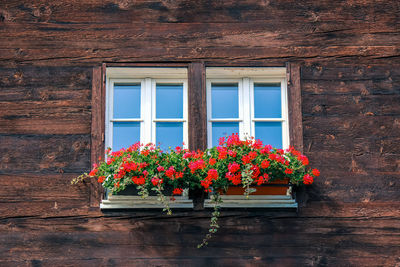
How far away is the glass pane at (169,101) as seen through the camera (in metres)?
5.50

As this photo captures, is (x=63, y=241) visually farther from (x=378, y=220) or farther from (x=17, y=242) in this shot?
(x=378, y=220)

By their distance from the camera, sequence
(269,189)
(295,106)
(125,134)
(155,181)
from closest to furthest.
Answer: (155,181), (269,189), (295,106), (125,134)

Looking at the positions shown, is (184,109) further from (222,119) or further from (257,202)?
(257,202)

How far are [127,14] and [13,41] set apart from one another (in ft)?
3.47

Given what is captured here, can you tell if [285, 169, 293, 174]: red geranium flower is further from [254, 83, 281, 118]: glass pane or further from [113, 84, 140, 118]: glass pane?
[113, 84, 140, 118]: glass pane

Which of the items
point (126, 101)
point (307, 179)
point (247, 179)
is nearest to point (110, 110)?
point (126, 101)

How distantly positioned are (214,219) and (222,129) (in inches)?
38.0

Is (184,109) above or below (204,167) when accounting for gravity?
above

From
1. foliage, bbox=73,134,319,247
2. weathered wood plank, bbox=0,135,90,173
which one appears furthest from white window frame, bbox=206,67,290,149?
weathered wood plank, bbox=0,135,90,173

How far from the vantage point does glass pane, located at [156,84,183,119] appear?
550 centimetres

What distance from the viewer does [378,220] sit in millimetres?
5098

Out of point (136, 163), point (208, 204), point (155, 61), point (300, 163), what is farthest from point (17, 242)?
point (300, 163)

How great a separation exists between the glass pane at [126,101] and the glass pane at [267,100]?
1.09 metres

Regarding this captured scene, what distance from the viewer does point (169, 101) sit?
18.2 feet
